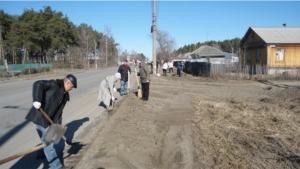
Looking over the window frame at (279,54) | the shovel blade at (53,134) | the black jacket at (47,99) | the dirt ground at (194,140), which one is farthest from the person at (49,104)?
the window frame at (279,54)

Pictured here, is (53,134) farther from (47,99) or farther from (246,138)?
(246,138)

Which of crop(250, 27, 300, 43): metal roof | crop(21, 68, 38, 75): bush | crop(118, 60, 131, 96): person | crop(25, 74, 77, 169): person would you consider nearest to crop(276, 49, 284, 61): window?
crop(250, 27, 300, 43): metal roof

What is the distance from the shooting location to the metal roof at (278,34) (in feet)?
85.5

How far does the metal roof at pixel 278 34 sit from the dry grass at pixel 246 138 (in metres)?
19.5

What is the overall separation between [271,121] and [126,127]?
428cm

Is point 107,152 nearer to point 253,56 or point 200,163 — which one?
point 200,163

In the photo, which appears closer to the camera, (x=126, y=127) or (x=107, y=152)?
(x=107, y=152)

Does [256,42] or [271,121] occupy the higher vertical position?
[256,42]

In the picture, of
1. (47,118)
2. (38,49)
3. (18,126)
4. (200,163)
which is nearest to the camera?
(47,118)

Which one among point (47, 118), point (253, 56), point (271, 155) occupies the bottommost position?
point (271, 155)

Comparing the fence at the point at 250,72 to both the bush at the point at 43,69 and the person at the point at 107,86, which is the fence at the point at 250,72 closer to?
the person at the point at 107,86

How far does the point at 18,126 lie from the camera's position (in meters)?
7.05

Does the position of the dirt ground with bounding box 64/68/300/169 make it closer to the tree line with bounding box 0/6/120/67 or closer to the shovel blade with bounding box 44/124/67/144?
the shovel blade with bounding box 44/124/67/144

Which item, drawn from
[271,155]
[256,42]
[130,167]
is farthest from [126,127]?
[256,42]
